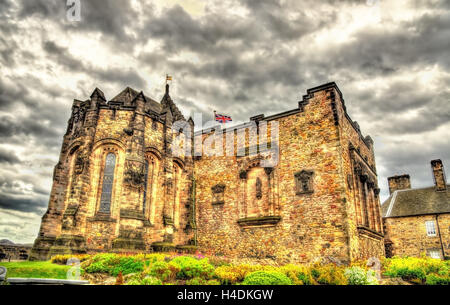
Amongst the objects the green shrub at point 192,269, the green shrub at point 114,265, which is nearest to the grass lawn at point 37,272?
the green shrub at point 114,265

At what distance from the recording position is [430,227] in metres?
29.2

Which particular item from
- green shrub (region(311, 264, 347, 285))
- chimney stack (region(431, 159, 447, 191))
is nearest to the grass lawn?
green shrub (region(311, 264, 347, 285))

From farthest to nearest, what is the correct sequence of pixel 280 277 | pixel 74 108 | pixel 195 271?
pixel 74 108, pixel 195 271, pixel 280 277

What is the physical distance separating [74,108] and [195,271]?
15.4 metres

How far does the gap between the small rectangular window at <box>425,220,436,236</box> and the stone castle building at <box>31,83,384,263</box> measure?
404 inches

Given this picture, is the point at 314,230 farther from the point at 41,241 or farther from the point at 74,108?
the point at 74,108

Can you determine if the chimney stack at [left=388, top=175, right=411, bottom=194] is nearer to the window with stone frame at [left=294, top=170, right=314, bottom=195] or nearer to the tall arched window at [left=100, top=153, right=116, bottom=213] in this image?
the window with stone frame at [left=294, top=170, right=314, bottom=195]

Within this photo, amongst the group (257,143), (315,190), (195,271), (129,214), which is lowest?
(195,271)

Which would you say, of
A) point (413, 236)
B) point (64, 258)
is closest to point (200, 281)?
point (64, 258)

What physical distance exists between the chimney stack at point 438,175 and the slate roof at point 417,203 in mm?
501

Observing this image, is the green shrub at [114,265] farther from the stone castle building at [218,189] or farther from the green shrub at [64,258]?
the stone castle building at [218,189]

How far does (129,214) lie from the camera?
58.4ft

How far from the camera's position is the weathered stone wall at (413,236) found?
28.4 meters

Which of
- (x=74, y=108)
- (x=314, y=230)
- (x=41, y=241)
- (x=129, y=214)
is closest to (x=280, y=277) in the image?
(x=314, y=230)
